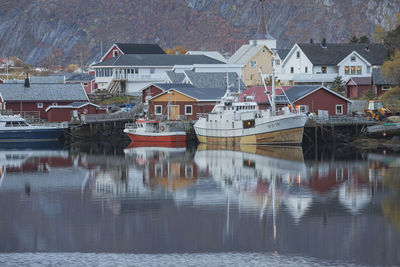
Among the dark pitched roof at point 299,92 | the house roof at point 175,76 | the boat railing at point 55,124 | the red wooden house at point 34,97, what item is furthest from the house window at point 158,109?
the dark pitched roof at point 299,92

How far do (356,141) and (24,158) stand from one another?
23290 mm

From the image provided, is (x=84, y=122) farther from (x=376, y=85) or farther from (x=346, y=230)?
(x=346, y=230)

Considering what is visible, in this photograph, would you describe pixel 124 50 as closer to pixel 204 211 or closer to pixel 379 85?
pixel 379 85

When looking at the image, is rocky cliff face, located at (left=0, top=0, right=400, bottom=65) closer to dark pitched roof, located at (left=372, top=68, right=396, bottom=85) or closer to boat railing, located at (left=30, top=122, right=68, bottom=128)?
dark pitched roof, located at (left=372, top=68, right=396, bottom=85)

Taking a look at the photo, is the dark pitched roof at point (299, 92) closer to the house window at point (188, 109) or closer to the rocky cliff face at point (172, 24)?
the house window at point (188, 109)

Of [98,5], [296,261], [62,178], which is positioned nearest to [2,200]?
[62,178]

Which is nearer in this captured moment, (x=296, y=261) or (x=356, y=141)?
(x=296, y=261)

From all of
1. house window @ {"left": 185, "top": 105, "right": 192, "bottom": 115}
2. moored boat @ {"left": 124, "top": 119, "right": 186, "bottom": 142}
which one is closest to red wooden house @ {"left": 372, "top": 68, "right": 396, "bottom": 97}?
house window @ {"left": 185, "top": 105, "right": 192, "bottom": 115}

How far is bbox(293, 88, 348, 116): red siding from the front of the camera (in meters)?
69.2

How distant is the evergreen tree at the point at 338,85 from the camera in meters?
84.2

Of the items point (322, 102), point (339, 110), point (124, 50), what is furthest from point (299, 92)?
point (124, 50)

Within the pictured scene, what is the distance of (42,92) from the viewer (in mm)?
78562

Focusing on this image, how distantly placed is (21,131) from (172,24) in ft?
397

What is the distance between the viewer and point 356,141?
2493 inches
